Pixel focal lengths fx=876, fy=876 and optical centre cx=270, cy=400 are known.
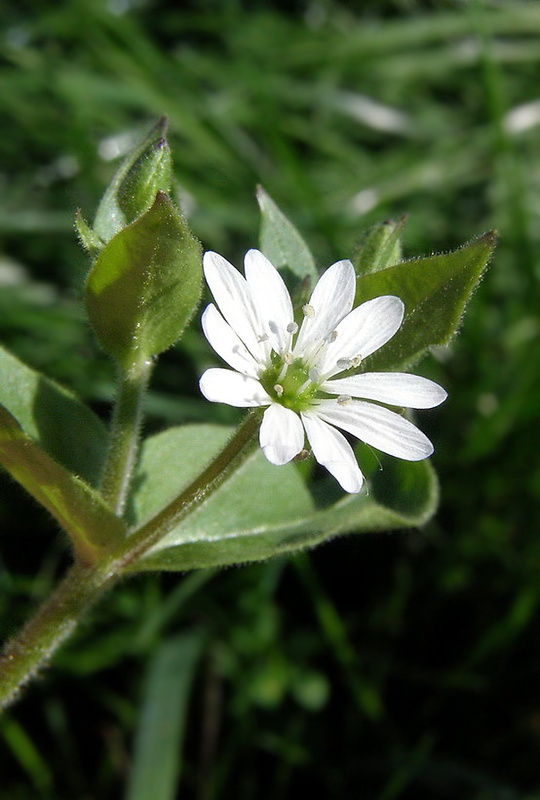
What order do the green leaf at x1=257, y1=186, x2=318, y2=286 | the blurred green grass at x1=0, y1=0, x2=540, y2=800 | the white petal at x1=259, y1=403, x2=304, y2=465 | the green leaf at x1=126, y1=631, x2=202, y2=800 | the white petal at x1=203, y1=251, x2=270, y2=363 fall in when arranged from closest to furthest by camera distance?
the white petal at x1=259, y1=403, x2=304, y2=465 < the white petal at x1=203, y1=251, x2=270, y2=363 < the green leaf at x1=257, y1=186, x2=318, y2=286 < the green leaf at x1=126, y1=631, x2=202, y2=800 < the blurred green grass at x1=0, y1=0, x2=540, y2=800

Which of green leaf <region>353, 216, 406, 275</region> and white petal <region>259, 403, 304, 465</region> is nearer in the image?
white petal <region>259, 403, 304, 465</region>

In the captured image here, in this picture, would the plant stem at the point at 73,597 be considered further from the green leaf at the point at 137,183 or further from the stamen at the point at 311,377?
the green leaf at the point at 137,183

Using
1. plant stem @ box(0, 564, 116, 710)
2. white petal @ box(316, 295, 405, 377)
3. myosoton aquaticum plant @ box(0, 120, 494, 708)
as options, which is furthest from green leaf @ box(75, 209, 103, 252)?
plant stem @ box(0, 564, 116, 710)

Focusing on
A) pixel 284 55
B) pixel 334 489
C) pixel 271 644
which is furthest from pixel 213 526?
pixel 284 55

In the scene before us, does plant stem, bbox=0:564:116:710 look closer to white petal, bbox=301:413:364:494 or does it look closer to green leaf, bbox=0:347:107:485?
green leaf, bbox=0:347:107:485

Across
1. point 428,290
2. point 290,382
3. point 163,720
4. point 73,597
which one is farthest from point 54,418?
point 163,720

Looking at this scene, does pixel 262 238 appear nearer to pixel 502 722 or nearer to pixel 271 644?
pixel 271 644

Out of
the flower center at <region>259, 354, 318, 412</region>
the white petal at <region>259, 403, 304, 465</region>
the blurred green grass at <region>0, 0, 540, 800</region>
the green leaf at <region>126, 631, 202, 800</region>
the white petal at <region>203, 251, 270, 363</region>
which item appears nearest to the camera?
the white petal at <region>259, 403, 304, 465</region>
